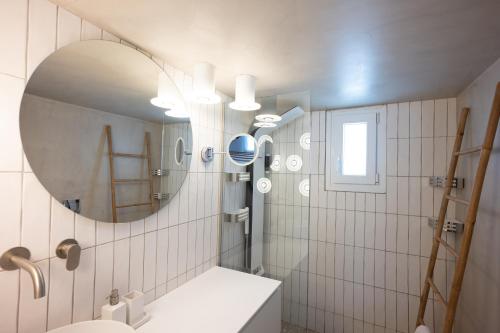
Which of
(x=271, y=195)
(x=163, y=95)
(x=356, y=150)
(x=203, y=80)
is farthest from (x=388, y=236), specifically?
(x=163, y=95)

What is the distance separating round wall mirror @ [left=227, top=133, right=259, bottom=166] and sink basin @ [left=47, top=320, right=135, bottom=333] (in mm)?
1200

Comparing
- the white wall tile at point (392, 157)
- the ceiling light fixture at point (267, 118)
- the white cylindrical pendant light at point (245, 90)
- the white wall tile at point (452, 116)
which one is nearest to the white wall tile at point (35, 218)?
the white cylindrical pendant light at point (245, 90)

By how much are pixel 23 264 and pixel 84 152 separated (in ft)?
1.42

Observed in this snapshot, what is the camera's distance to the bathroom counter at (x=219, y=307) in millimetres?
1063

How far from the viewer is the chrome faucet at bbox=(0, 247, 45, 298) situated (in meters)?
0.65

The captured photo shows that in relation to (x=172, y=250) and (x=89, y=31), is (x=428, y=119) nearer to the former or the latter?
(x=172, y=250)

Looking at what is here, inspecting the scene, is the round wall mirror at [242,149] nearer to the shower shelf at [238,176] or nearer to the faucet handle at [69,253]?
the shower shelf at [238,176]

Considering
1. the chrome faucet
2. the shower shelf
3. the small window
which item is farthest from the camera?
the small window

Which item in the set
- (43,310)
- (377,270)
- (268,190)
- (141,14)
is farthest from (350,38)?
(377,270)

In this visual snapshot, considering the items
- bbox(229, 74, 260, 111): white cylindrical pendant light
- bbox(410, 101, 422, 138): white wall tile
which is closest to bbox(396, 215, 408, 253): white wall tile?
bbox(410, 101, 422, 138): white wall tile

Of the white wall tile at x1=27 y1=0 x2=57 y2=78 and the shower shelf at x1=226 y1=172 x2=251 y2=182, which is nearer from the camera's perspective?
the white wall tile at x1=27 y1=0 x2=57 y2=78

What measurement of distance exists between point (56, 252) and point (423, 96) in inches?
96.7

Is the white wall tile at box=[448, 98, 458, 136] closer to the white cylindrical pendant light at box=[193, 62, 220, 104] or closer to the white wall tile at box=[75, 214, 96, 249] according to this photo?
the white cylindrical pendant light at box=[193, 62, 220, 104]

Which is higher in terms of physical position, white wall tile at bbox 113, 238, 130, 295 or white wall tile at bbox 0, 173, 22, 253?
white wall tile at bbox 0, 173, 22, 253
